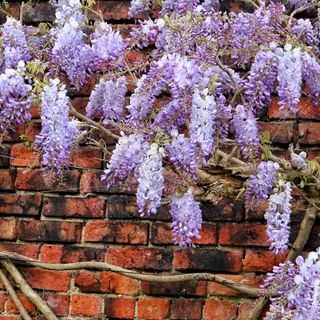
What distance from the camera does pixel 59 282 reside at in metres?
2.67

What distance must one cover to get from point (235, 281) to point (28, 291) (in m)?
0.66

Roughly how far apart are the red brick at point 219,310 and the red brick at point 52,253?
1.64 feet

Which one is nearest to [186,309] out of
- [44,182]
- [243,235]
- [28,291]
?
[243,235]

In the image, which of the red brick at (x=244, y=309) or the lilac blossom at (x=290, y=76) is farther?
the red brick at (x=244, y=309)

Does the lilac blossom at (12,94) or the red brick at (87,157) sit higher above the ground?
the lilac blossom at (12,94)

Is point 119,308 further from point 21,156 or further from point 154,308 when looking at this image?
point 21,156

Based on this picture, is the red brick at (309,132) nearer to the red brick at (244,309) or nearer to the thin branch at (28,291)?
the red brick at (244,309)

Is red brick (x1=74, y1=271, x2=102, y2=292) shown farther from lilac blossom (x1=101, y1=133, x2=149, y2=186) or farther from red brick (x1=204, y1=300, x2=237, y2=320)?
lilac blossom (x1=101, y1=133, x2=149, y2=186)

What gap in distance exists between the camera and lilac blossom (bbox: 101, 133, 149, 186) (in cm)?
216

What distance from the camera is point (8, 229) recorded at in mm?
2742

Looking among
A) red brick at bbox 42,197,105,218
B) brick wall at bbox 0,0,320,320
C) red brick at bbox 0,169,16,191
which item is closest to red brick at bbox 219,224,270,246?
brick wall at bbox 0,0,320,320

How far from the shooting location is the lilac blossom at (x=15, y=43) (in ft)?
8.16

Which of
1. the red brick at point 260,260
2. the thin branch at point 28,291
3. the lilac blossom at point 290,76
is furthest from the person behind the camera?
the thin branch at point 28,291

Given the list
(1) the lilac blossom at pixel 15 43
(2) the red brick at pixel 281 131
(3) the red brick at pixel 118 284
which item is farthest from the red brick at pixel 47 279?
(2) the red brick at pixel 281 131
